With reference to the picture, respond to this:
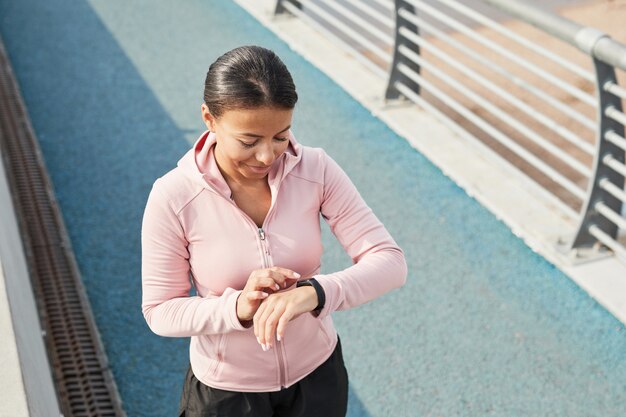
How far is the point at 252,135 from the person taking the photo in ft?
7.30

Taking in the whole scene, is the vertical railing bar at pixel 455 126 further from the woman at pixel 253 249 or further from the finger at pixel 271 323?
the finger at pixel 271 323

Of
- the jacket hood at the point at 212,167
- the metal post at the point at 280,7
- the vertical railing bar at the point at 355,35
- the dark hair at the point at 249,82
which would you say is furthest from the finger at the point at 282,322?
the metal post at the point at 280,7

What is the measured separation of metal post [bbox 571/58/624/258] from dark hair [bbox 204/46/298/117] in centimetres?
267

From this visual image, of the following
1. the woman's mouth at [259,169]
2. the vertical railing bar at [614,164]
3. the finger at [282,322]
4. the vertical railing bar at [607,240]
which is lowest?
the vertical railing bar at [607,240]

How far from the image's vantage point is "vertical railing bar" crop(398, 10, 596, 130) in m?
4.75

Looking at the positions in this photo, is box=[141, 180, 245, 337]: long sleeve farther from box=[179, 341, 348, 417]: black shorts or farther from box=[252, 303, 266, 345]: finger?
box=[179, 341, 348, 417]: black shorts

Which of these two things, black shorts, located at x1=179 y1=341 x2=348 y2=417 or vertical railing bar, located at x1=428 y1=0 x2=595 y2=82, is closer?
black shorts, located at x1=179 y1=341 x2=348 y2=417

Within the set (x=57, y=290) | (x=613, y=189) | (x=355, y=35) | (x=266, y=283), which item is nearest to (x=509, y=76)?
(x=613, y=189)

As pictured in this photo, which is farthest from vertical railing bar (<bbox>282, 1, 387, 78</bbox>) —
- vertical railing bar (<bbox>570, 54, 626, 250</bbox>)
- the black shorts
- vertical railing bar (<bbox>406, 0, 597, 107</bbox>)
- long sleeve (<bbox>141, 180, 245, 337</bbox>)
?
long sleeve (<bbox>141, 180, 245, 337</bbox>)

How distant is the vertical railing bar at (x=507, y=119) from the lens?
4918 mm

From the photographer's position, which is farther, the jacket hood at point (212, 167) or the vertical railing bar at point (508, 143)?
the vertical railing bar at point (508, 143)

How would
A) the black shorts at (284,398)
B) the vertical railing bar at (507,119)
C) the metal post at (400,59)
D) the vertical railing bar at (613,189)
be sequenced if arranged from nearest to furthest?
1. the black shorts at (284,398)
2. the vertical railing bar at (613,189)
3. the vertical railing bar at (507,119)
4. the metal post at (400,59)

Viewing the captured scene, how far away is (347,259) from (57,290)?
162 centimetres

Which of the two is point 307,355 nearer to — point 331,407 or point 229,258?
point 331,407
